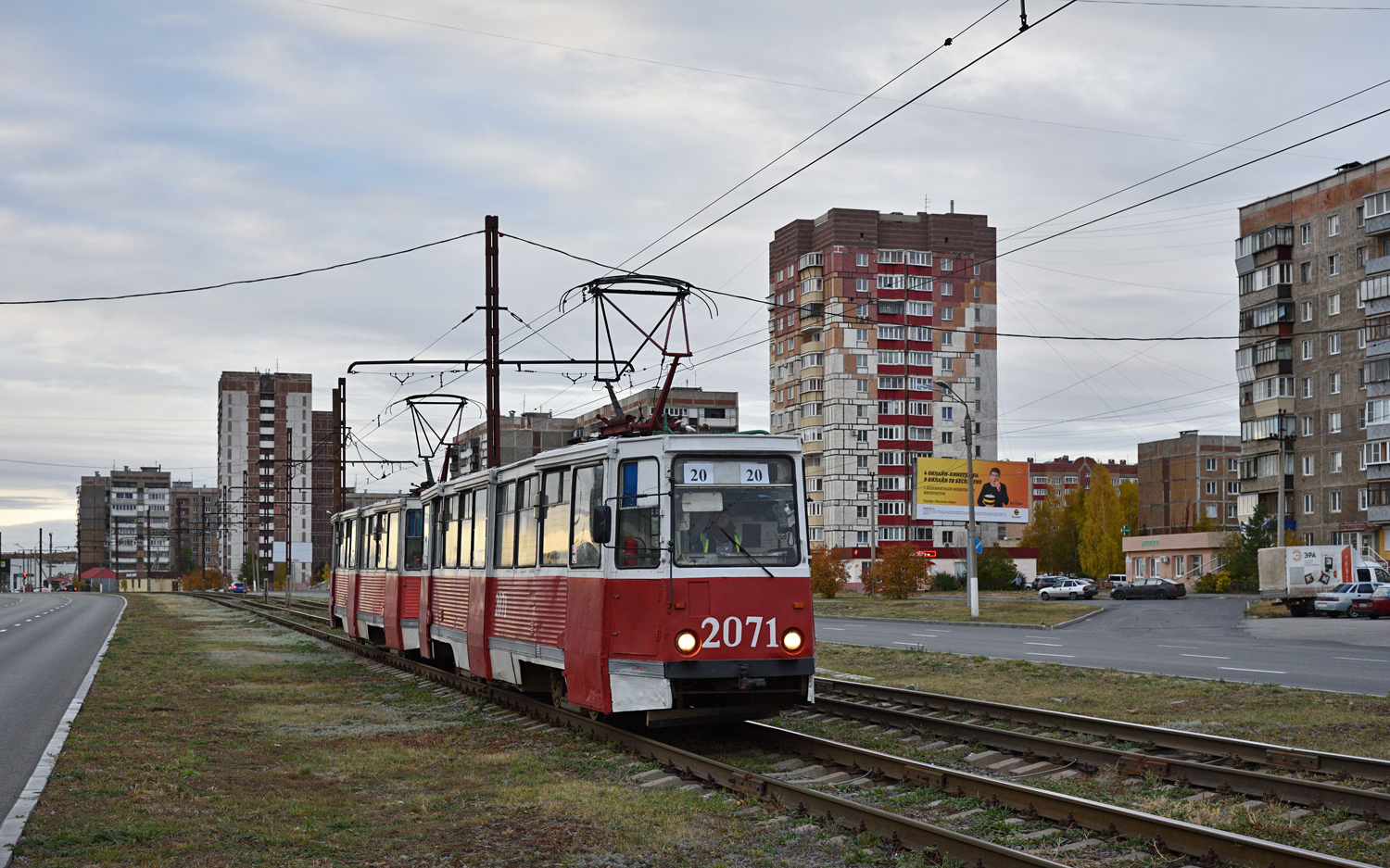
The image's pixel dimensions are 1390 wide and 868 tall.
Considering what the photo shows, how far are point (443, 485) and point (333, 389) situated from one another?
35.0 metres

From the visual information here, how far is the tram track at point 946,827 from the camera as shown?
25.4 feet

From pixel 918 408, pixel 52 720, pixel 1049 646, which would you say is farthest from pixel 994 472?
pixel 52 720

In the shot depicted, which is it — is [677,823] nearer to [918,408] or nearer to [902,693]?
[902,693]

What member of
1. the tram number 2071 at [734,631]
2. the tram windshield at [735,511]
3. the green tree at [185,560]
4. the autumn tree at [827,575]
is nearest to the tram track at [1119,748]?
the tram number 2071 at [734,631]

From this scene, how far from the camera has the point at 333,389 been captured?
54125 mm

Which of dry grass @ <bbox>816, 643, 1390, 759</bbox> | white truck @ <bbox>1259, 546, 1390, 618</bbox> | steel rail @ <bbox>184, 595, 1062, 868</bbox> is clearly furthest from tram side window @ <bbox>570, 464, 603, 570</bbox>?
white truck @ <bbox>1259, 546, 1390, 618</bbox>

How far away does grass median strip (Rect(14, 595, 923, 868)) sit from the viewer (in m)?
8.84

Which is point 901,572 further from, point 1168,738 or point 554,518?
point 1168,738

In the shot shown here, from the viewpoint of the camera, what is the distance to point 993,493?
6419 centimetres

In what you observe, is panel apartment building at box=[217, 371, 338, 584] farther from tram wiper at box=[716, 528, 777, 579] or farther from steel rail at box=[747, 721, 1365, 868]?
steel rail at box=[747, 721, 1365, 868]

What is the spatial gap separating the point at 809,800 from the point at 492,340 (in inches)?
833

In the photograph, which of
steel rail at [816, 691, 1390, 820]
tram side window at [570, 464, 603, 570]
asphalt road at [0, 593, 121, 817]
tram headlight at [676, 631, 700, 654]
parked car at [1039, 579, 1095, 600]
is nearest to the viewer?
steel rail at [816, 691, 1390, 820]

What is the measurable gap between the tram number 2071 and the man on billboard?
172 ft

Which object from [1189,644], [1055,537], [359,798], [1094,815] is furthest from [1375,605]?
[1055,537]
